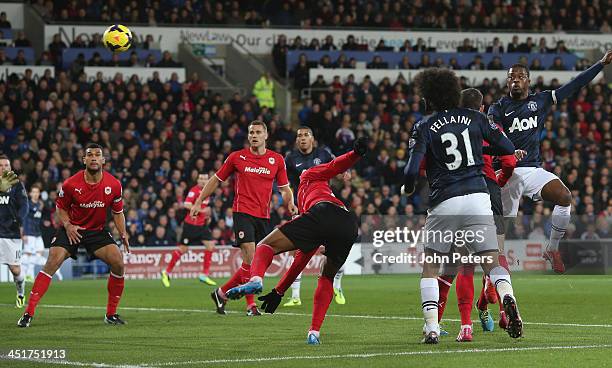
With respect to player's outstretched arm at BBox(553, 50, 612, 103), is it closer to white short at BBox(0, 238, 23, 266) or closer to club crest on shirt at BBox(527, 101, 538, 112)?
club crest on shirt at BBox(527, 101, 538, 112)

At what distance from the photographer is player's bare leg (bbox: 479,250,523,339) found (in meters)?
10.4

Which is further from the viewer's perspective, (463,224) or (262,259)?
(262,259)

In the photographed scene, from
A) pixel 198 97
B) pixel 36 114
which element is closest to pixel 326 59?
pixel 198 97

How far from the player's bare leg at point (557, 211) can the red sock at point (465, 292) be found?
3116 millimetres

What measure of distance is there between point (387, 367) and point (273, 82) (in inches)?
1161

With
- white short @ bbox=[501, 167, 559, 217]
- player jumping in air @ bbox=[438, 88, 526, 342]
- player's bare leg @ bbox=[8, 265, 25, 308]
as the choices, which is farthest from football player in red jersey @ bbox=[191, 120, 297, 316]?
player's bare leg @ bbox=[8, 265, 25, 308]

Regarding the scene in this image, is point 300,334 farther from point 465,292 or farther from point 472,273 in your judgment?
point 472,273

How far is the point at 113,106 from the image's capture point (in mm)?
33188

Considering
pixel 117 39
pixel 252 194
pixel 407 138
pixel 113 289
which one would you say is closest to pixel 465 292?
pixel 113 289

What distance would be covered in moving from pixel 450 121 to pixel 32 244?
62.8 feet

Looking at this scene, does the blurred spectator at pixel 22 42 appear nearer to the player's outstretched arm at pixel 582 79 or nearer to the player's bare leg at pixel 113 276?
the player's bare leg at pixel 113 276

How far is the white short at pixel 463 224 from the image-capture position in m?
10.8

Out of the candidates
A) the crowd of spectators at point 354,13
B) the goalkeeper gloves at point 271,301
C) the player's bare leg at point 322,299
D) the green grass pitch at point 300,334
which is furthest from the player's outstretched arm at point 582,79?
the crowd of spectators at point 354,13

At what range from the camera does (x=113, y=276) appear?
50.1 ft
